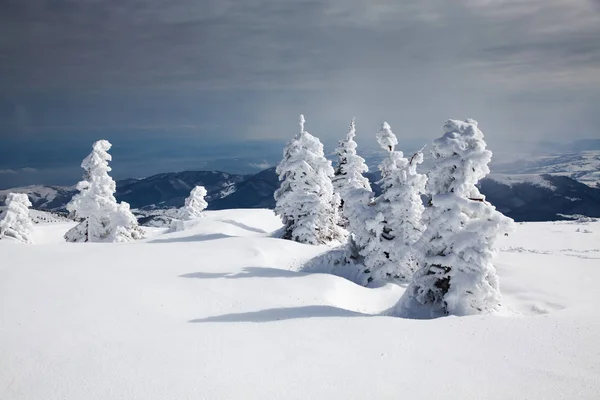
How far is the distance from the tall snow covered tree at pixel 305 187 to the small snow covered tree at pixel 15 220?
24.3 m

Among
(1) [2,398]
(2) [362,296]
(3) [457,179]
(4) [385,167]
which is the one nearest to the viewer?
(1) [2,398]

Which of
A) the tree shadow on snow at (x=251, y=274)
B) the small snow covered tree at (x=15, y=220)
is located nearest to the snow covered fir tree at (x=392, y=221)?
the tree shadow on snow at (x=251, y=274)

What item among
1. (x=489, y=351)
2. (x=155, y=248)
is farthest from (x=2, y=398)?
(x=155, y=248)

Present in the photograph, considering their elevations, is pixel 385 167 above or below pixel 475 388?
above

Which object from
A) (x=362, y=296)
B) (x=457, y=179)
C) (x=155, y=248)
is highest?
(x=457, y=179)

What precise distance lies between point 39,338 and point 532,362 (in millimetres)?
14507

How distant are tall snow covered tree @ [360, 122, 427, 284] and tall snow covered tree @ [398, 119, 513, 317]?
8632mm

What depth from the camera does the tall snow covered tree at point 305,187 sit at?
37.8m

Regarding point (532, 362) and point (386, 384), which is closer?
point (386, 384)

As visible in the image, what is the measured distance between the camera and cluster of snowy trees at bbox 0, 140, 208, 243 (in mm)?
Answer: 35719

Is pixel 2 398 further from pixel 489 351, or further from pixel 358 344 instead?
pixel 489 351

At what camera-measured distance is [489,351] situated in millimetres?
11430

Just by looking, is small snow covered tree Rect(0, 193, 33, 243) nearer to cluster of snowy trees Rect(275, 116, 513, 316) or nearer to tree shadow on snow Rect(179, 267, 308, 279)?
cluster of snowy trees Rect(275, 116, 513, 316)

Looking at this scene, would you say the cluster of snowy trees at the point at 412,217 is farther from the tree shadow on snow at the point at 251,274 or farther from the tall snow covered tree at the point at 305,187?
the tree shadow on snow at the point at 251,274
